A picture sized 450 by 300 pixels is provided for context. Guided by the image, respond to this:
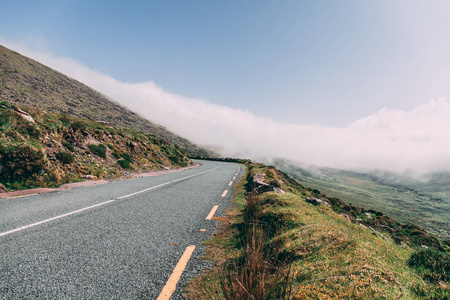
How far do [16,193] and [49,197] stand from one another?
1592mm

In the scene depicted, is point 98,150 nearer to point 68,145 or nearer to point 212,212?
point 68,145

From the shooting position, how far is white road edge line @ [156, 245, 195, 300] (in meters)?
2.82

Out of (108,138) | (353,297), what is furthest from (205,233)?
(108,138)

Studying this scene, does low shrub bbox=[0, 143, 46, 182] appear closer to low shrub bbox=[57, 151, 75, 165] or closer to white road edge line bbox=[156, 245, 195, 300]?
low shrub bbox=[57, 151, 75, 165]

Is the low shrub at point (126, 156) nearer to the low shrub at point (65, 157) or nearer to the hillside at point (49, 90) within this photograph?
the low shrub at point (65, 157)

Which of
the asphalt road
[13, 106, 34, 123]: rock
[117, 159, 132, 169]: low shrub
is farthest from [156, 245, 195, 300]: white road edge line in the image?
[117, 159, 132, 169]: low shrub

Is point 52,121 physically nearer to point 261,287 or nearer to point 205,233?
point 205,233

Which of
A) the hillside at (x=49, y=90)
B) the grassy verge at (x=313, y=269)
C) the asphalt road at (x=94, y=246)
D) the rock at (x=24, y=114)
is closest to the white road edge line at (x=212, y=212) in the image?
the asphalt road at (x=94, y=246)

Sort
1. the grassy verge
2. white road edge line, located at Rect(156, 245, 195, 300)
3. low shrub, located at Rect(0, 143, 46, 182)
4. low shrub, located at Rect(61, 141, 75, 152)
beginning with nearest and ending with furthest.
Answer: the grassy verge, white road edge line, located at Rect(156, 245, 195, 300), low shrub, located at Rect(0, 143, 46, 182), low shrub, located at Rect(61, 141, 75, 152)

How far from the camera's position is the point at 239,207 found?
8.14m

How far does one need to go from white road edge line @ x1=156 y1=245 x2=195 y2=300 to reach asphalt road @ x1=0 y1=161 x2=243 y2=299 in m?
0.07

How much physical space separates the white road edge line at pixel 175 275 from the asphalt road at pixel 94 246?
74mm

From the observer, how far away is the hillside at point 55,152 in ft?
33.6

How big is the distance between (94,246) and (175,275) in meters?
1.99
